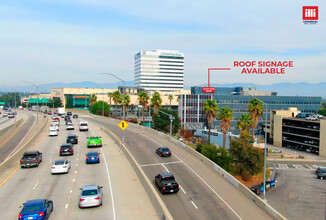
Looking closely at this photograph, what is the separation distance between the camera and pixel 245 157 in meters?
51.5

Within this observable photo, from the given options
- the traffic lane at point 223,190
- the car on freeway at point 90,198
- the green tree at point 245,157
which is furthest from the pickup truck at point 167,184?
the green tree at point 245,157

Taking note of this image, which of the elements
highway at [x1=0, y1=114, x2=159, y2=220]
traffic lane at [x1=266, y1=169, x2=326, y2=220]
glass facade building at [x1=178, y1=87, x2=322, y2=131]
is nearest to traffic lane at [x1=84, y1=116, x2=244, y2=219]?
highway at [x1=0, y1=114, x2=159, y2=220]

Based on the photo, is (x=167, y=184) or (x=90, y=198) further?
(x=167, y=184)

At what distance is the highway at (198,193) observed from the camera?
825 inches

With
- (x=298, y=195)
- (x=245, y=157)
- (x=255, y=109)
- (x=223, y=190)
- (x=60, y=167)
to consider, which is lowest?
(x=298, y=195)

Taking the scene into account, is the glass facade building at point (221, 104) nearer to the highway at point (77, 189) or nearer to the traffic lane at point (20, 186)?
the highway at point (77, 189)

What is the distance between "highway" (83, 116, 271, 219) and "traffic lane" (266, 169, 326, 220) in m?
16.2

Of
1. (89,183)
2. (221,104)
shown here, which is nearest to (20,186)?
(89,183)

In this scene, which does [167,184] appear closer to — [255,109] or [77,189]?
[77,189]

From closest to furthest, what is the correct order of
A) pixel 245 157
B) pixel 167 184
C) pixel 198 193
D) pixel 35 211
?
pixel 35 211 < pixel 167 184 < pixel 198 193 < pixel 245 157

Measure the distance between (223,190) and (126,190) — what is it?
28.7 ft

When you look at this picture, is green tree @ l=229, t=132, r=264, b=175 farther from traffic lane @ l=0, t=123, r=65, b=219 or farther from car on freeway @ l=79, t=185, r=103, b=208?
car on freeway @ l=79, t=185, r=103, b=208

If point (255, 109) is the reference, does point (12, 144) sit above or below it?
below

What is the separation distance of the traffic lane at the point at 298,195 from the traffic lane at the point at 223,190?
15295 millimetres
